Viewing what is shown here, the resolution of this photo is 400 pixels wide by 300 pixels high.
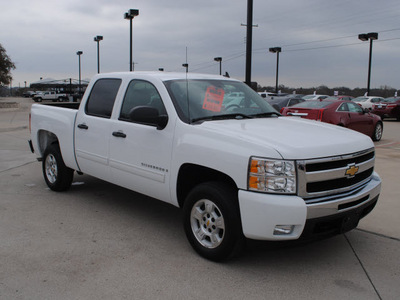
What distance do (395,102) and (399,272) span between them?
22.3m

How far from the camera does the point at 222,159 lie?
12.2 ft

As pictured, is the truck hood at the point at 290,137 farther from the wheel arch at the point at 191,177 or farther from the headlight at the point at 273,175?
the wheel arch at the point at 191,177

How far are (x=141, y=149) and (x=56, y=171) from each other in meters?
2.39

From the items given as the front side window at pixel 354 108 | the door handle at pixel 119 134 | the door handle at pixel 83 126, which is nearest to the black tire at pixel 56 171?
the door handle at pixel 83 126

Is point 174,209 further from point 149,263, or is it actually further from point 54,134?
point 54,134

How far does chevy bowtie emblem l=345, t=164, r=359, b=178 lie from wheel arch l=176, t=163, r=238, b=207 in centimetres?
113

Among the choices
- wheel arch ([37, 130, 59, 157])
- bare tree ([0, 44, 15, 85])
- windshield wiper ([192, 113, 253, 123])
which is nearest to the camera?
windshield wiper ([192, 113, 253, 123])

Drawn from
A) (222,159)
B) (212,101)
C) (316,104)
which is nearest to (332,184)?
(222,159)

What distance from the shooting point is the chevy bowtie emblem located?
377 cm

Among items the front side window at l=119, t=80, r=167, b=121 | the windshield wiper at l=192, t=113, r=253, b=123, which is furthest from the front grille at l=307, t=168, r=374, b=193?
the front side window at l=119, t=80, r=167, b=121

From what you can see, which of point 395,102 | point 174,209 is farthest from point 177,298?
point 395,102

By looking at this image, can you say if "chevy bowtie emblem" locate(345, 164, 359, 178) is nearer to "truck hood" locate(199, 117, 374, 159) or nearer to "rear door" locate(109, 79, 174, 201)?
"truck hood" locate(199, 117, 374, 159)

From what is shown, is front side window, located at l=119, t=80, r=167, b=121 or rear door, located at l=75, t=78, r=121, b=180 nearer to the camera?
front side window, located at l=119, t=80, r=167, b=121

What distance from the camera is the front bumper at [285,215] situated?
3.40m
